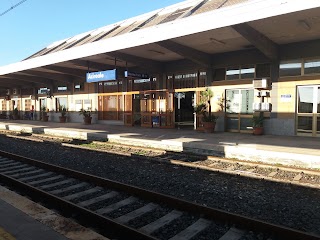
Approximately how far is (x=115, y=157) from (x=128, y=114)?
431 inches

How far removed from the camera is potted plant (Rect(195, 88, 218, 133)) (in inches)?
600

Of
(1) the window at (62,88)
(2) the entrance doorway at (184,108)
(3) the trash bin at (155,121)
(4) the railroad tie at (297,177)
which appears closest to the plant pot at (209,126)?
(2) the entrance doorway at (184,108)

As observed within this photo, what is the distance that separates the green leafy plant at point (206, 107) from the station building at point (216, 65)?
29cm

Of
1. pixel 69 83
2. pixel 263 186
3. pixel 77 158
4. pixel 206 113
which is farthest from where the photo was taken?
pixel 69 83

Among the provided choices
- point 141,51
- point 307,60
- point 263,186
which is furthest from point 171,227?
point 141,51

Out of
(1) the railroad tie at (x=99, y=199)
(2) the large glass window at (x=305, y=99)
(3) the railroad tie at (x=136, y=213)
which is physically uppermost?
(2) the large glass window at (x=305, y=99)

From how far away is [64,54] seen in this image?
17.0 m

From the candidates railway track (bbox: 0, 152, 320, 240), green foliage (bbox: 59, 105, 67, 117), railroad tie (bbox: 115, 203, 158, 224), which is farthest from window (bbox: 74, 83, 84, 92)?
railroad tie (bbox: 115, 203, 158, 224)

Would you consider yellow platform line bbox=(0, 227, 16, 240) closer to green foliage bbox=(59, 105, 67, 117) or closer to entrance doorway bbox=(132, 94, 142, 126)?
entrance doorway bbox=(132, 94, 142, 126)

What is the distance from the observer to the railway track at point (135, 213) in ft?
13.4

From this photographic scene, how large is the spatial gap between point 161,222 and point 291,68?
37.3 ft

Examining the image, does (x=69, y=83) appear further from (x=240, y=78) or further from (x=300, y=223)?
(x=300, y=223)

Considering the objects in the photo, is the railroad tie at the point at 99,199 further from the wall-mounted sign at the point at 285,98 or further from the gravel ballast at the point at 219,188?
the wall-mounted sign at the point at 285,98

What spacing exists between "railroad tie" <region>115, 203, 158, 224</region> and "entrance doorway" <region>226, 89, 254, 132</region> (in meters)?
10.6
